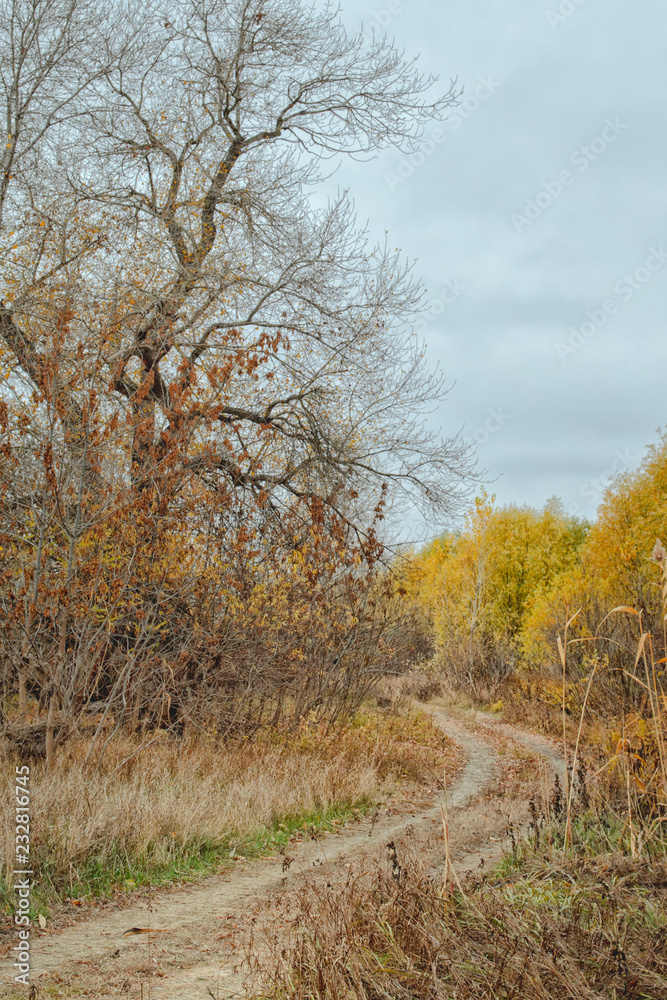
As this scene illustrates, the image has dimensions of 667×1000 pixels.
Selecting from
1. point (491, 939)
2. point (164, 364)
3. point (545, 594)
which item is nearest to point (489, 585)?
point (545, 594)

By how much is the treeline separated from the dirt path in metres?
4.41

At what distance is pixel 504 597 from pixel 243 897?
26.5 meters

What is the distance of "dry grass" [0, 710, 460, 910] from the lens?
Answer: 5.12 meters

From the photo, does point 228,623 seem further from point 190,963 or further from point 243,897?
point 190,963

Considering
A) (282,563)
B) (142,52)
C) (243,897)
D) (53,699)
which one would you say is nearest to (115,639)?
(282,563)

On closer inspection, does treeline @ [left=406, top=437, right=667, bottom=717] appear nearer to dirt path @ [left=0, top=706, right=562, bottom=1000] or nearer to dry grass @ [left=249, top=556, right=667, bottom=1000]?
dirt path @ [left=0, top=706, right=562, bottom=1000]

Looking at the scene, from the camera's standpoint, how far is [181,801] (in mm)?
6031

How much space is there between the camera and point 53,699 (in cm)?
677

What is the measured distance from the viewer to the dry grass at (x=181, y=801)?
512 cm

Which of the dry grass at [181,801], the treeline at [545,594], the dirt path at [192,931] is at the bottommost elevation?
the dirt path at [192,931]

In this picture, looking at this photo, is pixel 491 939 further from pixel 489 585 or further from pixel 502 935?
pixel 489 585

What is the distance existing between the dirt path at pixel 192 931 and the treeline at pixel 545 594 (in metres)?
4.41

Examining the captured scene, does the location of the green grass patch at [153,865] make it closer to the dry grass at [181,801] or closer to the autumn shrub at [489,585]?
the dry grass at [181,801]

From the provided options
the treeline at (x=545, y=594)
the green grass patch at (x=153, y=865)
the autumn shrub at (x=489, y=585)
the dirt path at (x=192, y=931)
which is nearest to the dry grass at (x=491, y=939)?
the dirt path at (x=192, y=931)
